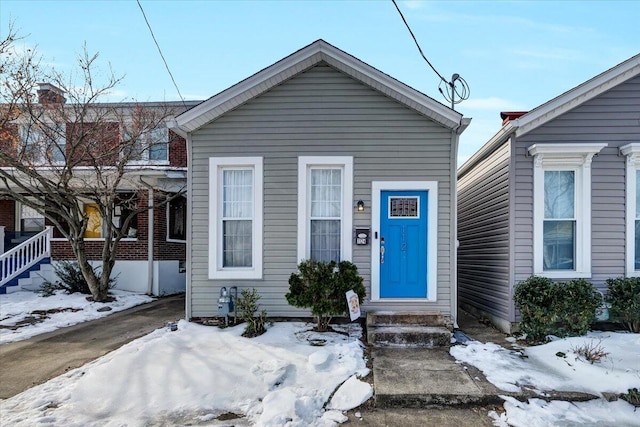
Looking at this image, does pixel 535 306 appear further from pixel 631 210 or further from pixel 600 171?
pixel 600 171

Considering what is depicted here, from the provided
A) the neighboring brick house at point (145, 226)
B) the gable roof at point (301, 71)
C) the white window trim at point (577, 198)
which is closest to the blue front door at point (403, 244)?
the gable roof at point (301, 71)

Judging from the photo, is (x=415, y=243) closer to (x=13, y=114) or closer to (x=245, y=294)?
(x=245, y=294)

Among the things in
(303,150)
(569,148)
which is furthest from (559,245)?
(303,150)

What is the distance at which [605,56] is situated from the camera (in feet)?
29.8

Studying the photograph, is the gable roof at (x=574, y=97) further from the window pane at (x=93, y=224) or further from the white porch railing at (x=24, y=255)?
the white porch railing at (x=24, y=255)

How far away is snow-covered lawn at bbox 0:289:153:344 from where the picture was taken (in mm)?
7508

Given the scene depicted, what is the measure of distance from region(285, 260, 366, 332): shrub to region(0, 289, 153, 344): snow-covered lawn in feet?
16.1

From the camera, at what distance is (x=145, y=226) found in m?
11.7

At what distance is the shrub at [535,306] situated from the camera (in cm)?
603

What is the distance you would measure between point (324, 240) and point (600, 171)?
484cm

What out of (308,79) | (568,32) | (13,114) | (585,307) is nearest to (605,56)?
(568,32)

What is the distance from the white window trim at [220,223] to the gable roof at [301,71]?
83 cm

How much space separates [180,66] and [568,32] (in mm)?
10196

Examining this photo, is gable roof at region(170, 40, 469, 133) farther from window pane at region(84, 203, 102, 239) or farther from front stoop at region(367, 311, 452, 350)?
window pane at region(84, 203, 102, 239)
